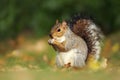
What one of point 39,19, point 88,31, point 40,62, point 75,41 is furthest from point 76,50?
point 39,19

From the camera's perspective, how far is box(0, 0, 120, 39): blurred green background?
9891 mm

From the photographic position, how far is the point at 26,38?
35.7ft

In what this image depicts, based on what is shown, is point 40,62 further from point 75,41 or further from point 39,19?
point 39,19

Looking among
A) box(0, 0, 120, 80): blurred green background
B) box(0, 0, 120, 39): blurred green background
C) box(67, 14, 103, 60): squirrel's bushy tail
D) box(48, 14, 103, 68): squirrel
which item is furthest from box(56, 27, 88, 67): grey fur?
box(0, 0, 120, 39): blurred green background

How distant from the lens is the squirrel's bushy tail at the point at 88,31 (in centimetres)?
636

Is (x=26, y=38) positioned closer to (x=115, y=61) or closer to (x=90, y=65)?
(x=115, y=61)

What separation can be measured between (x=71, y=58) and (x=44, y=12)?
4248mm

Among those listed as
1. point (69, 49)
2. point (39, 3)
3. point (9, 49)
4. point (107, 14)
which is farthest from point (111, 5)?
point (69, 49)

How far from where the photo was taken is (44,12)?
32.8 feet

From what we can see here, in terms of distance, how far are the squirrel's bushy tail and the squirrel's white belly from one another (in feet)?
1.45

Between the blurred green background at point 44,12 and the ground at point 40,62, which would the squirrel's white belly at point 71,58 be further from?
the blurred green background at point 44,12

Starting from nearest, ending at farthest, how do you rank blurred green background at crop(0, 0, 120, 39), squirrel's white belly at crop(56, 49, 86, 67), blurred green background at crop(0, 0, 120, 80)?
squirrel's white belly at crop(56, 49, 86, 67), blurred green background at crop(0, 0, 120, 80), blurred green background at crop(0, 0, 120, 39)

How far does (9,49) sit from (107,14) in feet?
6.35

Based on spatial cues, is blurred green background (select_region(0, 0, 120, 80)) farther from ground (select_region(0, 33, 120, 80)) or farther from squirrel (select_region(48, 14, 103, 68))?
squirrel (select_region(48, 14, 103, 68))
